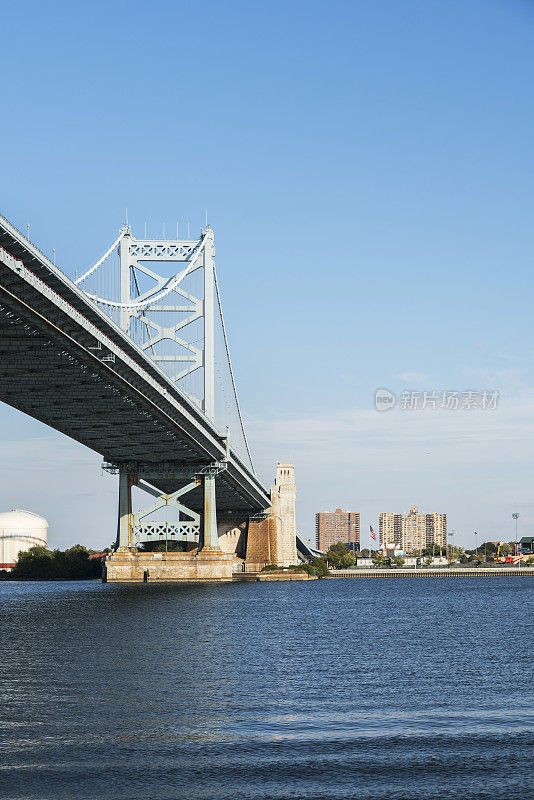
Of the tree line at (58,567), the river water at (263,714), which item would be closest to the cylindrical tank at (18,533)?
the tree line at (58,567)

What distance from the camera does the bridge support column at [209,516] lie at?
86.9m

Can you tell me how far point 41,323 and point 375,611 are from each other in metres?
26.1

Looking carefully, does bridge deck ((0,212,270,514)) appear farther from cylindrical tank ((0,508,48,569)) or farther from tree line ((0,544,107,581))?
cylindrical tank ((0,508,48,569))

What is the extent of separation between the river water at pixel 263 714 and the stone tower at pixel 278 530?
3497 inches

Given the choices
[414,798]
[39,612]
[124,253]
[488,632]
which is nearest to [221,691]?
[414,798]

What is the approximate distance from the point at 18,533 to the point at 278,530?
2733 inches

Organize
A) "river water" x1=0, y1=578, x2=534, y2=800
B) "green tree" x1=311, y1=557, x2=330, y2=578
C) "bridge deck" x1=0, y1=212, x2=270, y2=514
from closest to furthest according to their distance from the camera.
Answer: "river water" x1=0, y1=578, x2=534, y2=800, "bridge deck" x1=0, y1=212, x2=270, y2=514, "green tree" x1=311, y1=557, x2=330, y2=578

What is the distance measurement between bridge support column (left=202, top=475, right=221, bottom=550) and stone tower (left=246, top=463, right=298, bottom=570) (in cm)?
3904

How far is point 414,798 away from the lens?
14.3 m

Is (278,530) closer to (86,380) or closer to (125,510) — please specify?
(125,510)

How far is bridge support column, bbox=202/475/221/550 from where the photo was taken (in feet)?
285

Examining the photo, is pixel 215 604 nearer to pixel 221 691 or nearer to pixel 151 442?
pixel 151 442

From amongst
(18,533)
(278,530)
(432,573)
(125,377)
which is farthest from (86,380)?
Result: (18,533)

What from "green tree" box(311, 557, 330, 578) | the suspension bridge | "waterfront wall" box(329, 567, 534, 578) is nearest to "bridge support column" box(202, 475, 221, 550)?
the suspension bridge
